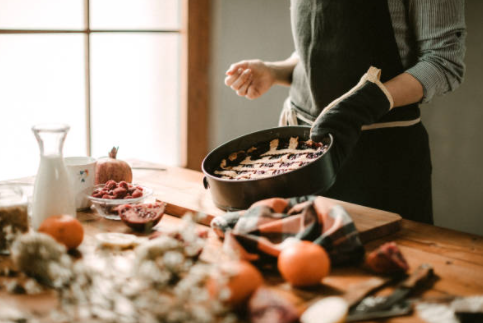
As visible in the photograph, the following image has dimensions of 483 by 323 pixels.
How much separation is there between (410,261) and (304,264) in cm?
28

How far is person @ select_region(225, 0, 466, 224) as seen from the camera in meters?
1.48

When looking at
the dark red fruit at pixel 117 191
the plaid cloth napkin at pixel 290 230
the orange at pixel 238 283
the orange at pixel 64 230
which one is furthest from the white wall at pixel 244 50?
the orange at pixel 238 283

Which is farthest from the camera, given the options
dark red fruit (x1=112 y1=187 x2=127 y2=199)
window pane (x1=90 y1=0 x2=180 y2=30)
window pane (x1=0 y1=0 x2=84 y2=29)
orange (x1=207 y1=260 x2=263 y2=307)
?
window pane (x1=90 y1=0 x2=180 y2=30)

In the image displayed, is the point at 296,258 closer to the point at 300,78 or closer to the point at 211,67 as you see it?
the point at 300,78

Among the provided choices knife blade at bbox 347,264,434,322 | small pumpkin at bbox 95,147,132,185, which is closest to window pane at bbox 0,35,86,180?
small pumpkin at bbox 95,147,132,185

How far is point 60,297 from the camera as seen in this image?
89 cm

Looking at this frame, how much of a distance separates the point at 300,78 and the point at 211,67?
1.34m

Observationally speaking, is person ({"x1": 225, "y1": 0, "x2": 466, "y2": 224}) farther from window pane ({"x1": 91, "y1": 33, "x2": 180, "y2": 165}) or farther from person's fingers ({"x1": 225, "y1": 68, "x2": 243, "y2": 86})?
window pane ({"x1": 91, "y1": 33, "x2": 180, "y2": 165})

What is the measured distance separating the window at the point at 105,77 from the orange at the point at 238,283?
174 cm

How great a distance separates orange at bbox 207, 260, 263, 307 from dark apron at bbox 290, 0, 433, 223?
0.89m

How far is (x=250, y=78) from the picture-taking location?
5.97ft

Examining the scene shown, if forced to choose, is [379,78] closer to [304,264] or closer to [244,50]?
[304,264]

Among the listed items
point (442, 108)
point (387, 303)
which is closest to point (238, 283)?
point (387, 303)

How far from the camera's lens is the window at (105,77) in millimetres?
2385
